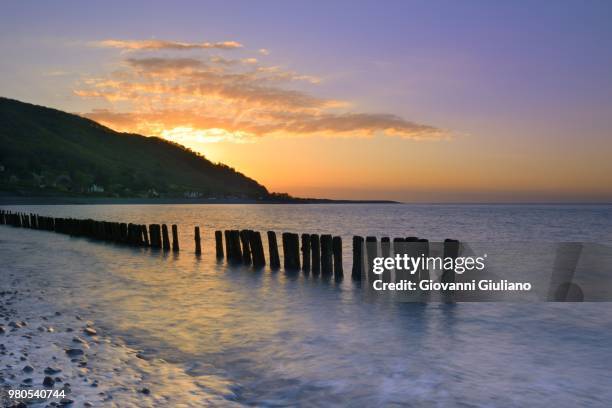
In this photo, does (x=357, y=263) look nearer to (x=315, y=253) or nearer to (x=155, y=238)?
(x=315, y=253)

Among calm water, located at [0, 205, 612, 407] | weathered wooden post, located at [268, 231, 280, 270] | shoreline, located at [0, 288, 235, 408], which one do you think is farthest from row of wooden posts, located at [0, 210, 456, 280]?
shoreline, located at [0, 288, 235, 408]

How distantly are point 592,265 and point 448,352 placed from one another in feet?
61.5

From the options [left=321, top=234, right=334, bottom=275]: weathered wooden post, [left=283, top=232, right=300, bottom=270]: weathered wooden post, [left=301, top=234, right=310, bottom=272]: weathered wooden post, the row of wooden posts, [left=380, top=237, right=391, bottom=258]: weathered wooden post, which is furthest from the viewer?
[left=283, top=232, right=300, bottom=270]: weathered wooden post

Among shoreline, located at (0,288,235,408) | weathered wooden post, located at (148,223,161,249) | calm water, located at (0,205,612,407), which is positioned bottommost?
calm water, located at (0,205,612,407)

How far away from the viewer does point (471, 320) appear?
1119 cm

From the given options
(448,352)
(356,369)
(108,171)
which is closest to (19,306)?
(356,369)

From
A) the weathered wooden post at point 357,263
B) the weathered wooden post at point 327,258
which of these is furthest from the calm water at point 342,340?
the weathered wooden post at point 327,258

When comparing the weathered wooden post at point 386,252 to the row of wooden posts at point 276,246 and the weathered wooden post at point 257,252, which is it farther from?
the weathered wooden post at point 257,252

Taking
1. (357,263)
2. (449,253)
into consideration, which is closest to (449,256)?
(449,253)

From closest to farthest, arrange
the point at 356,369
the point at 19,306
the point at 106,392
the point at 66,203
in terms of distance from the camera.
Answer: the point at 106,392
the point at 356,369
the point at 19,306
the point at 66,203

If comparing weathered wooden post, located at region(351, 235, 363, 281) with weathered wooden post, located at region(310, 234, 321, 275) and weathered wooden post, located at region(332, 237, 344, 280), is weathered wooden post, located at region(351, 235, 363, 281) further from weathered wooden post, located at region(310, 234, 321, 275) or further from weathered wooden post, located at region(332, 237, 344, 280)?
weathered wooden post, located at region(310, 234, 321, 275)

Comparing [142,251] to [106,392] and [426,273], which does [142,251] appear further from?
[106,392]

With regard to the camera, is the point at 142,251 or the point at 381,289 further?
the point at 142,251

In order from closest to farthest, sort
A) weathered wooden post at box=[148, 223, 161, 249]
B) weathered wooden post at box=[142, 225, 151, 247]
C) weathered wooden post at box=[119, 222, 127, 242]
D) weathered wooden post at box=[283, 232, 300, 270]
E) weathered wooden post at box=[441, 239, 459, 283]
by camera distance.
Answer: weathered wooden post at box=[441, 239, 459, 283] < weathered wooden post at box=[283, 232, 300, 270] < weathered wooden post at box=[148, 223, 161, 249] < weathered wooden post at box=[142, 225, 151, 247] < weathered wooden post at box=[119, 222, 127, 242]
